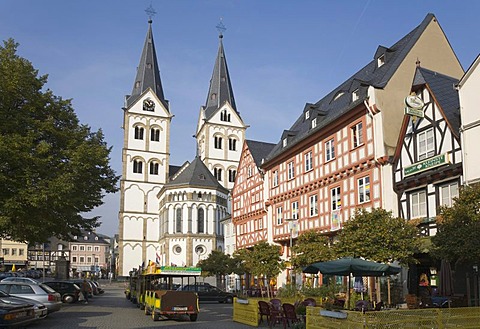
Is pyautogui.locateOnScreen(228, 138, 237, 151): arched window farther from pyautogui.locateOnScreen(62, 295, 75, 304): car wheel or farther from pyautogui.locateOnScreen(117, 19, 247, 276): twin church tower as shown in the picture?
pyautogui.locateOnScreen(62, 295, 75, 304): car wheel

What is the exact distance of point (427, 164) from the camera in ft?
76.0

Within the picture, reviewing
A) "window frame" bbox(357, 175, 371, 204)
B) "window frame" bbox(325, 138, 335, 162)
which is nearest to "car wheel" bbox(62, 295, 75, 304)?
"window frame" bbox(325, 138, 335, 162)

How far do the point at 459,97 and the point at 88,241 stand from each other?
139 m

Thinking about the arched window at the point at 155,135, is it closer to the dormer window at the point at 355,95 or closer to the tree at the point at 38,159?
the tree at the point at 38,159

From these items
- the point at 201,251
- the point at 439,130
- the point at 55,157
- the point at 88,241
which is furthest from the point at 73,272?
the point at 439,130

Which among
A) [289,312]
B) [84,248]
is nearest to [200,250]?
[289,312]

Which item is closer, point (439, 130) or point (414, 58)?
point (439, 130)

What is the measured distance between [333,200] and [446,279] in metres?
11.1

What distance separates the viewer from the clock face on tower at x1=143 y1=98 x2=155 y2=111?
92562mm

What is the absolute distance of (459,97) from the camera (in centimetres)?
2216

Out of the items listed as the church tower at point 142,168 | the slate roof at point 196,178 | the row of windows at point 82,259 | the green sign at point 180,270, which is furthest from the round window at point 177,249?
the row of windows at point 82,259

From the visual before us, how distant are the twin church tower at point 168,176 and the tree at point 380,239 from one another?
54387 mm

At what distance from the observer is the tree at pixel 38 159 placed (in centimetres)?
2336

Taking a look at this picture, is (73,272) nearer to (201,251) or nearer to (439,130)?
(201,251)
